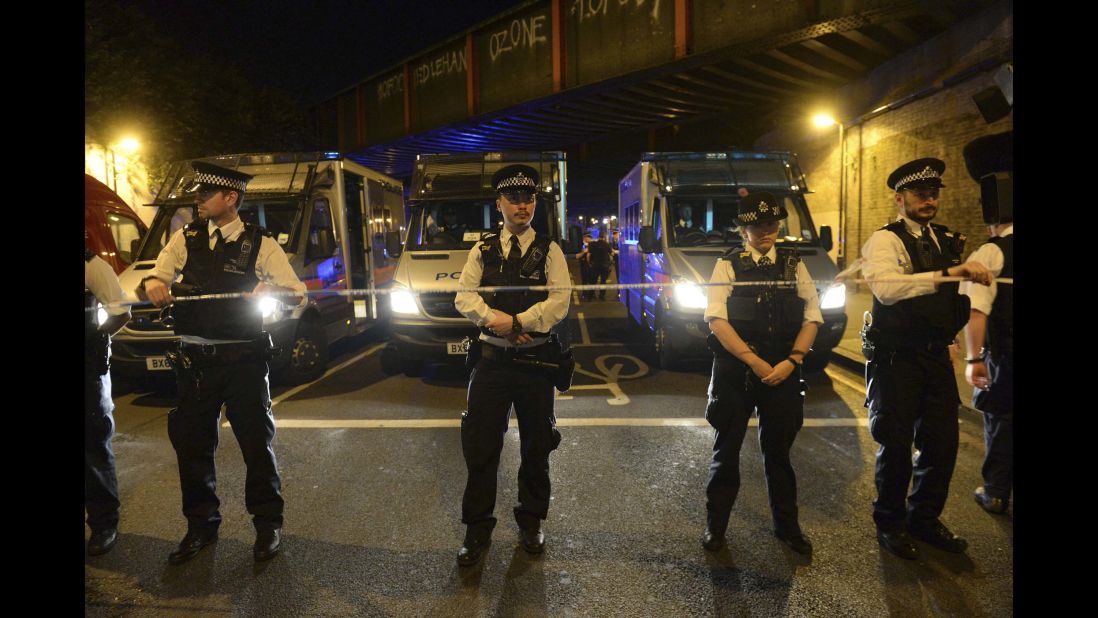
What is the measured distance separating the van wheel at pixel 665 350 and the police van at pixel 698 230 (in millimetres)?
12

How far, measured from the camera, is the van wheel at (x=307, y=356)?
731 cm

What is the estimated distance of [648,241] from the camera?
750 centimetres

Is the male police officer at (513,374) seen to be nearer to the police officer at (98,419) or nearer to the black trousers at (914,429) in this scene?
the black trousers at (914,429)

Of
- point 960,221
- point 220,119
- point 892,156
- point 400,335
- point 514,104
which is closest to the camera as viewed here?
point 400,335

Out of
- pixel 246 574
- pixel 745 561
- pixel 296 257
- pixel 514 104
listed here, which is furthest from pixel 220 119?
pixel 745 561

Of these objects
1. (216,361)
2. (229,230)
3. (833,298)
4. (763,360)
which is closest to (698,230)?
(833,298)

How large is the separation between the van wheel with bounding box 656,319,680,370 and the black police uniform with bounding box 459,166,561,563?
402 cm

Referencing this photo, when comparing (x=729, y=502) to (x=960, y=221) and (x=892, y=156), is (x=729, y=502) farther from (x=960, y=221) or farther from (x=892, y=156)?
(x=892, y=156)

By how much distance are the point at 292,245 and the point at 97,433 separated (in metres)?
4.11

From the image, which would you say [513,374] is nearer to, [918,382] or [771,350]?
[771,350]

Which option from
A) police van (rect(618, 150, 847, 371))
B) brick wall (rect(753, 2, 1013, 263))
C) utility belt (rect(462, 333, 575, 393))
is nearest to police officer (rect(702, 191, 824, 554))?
utility belt (rect(462, 333, 575, 393))
